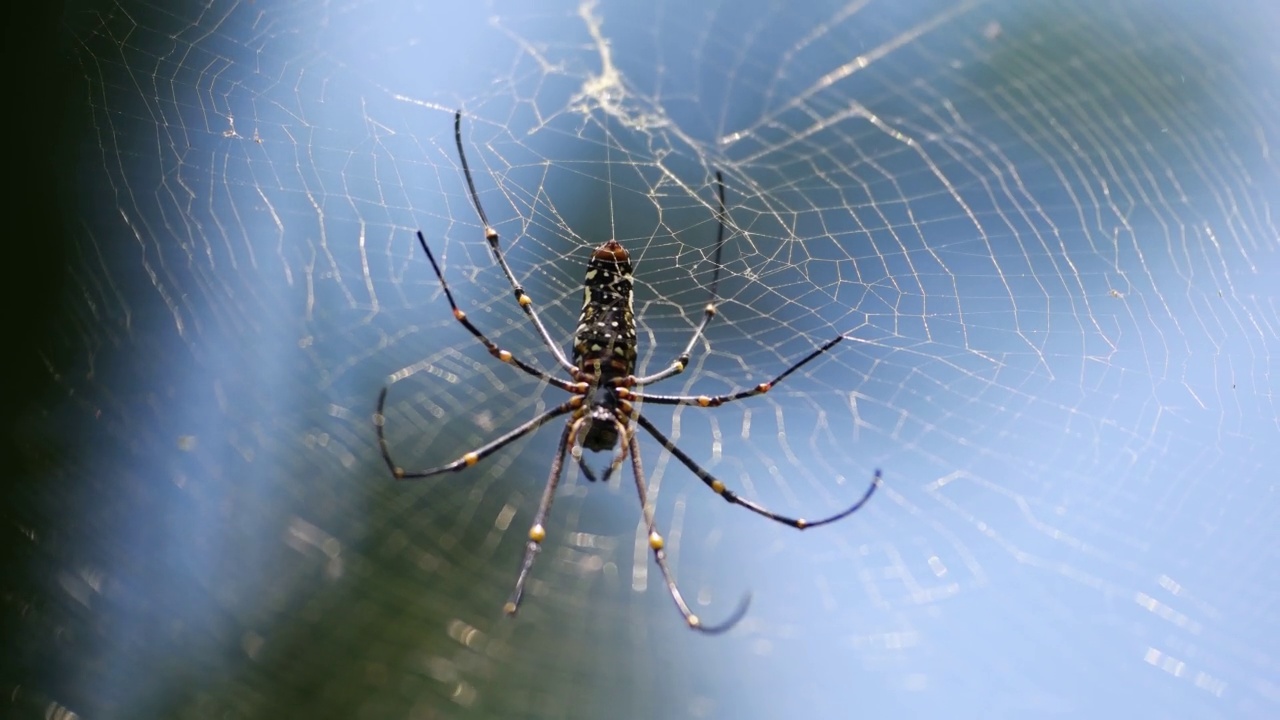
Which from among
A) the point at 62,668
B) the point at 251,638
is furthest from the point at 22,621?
the point at 251,638

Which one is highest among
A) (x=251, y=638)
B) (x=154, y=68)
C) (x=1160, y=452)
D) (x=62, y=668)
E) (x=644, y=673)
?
(x=1160, y=452)

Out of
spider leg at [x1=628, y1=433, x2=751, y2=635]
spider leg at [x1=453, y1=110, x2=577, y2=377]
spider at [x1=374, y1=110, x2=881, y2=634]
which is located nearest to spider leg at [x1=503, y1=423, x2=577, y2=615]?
spider at [x1=374, y1=110, x2=881, y2=634]

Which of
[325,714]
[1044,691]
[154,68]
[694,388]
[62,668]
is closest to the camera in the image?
[154,68]

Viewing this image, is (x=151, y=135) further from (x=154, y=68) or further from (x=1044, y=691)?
(x=1044, y=691)

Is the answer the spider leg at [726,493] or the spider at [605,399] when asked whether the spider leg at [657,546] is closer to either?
the spider at [605,399]

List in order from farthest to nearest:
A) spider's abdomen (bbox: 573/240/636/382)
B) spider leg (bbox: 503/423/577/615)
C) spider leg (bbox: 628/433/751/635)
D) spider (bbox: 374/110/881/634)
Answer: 1. spider leg (bbox: 628/433/751/635)
2. spider leg (bbox: 503/423/577/615)
3. spider (bbox: 374/110/881/634)
4. spider's abdomen (bbox: 573/240/636/382)

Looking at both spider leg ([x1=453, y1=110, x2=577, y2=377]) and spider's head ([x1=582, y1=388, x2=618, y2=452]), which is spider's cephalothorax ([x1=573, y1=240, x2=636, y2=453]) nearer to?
spider's head ([x1=582, y1=388, x2=618, y2=452])
